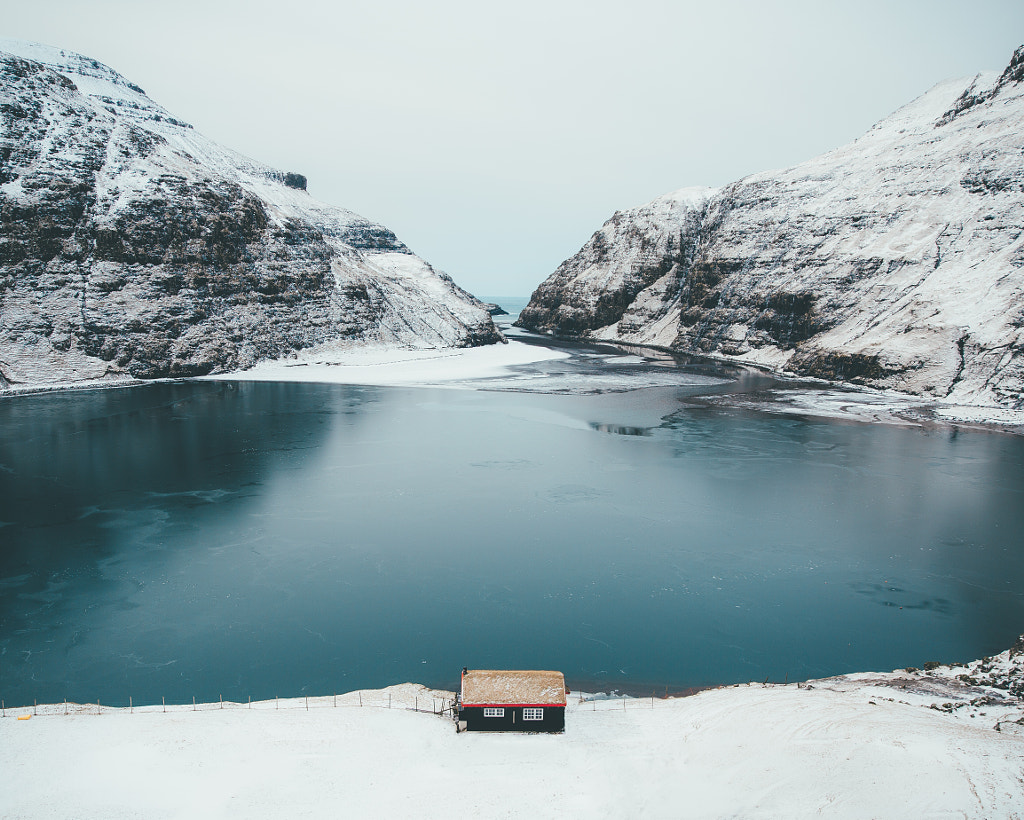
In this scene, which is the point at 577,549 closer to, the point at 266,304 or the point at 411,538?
the point at 411,538

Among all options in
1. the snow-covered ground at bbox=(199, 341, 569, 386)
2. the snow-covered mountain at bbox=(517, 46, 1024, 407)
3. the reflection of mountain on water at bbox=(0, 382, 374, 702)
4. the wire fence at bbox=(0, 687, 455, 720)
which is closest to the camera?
the wire fence at bbox=(0, 687, 455, 720)

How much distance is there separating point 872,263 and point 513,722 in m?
87.0

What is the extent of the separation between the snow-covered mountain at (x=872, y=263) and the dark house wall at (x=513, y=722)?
5901cm

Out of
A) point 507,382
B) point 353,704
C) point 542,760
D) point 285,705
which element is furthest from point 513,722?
point 507,382

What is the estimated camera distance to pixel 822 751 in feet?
47.3

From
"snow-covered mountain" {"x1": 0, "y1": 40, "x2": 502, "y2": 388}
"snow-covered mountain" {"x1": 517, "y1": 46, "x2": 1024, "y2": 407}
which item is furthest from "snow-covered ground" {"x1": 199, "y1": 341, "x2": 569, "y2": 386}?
"snow-covered mountain" {"x1": 517, "y1": 46, "x2": 1024, "y2": 407}

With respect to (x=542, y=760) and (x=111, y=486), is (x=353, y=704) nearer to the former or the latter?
(x=542, y=760)

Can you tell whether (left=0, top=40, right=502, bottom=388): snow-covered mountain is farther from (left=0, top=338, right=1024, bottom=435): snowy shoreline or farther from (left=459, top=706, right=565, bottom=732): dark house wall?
(left=459, top=706, right=565, bottom=732): dark house wall

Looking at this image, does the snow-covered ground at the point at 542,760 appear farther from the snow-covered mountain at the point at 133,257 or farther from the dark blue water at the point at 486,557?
the snow-covered mountain at the point at 133,257

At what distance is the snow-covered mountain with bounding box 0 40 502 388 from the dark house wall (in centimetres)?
6795

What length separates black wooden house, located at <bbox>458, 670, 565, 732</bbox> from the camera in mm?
15789

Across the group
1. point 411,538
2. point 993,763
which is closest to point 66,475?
point 411,538

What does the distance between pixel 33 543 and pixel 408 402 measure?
37.8 meters

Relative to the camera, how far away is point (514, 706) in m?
15.8
